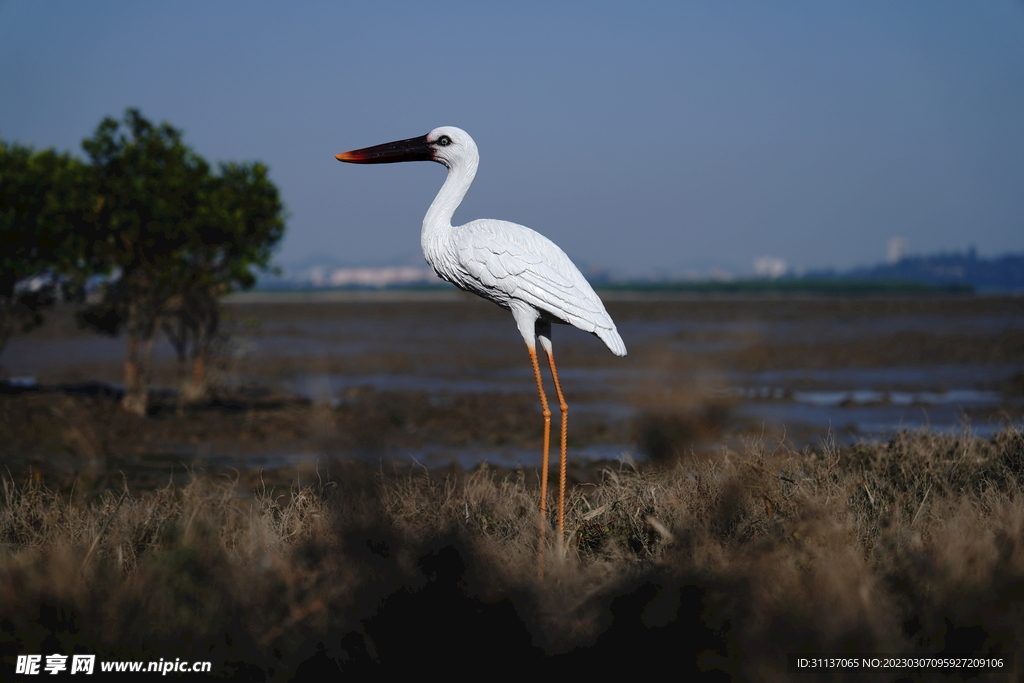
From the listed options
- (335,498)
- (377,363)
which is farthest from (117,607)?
(377,363)

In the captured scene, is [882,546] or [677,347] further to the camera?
[677,347]

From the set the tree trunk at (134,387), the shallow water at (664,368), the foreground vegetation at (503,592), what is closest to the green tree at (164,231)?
the tree trunk at (134,387)

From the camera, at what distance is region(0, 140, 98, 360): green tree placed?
1284 cm

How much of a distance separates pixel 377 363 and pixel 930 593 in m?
21.6

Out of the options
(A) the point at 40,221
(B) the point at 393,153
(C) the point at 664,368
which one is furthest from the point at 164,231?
(C) the point at 664,368

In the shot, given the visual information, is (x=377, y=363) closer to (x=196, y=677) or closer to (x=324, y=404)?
(x=324, y=404)

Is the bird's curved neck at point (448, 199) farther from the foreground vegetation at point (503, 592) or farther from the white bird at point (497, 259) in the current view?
the foreground vegetation at point (503, 592)

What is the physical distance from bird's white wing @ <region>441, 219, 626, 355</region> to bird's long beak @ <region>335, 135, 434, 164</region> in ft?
1.76

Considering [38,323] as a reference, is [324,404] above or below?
below

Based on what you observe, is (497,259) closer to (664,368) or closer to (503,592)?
(503,592)

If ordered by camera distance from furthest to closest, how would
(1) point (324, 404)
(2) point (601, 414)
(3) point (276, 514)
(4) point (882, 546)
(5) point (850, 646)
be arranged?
1. (1) point (324, 404)
2. (2) point (601, 414)
3. (3) point (276, 514)
4. (4) point (882, 546)
5. (5) point (850, 646)

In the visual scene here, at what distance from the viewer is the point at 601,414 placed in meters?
15.1

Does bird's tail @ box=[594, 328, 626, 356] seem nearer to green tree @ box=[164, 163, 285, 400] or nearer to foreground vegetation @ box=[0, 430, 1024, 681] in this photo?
foreground vegetation @ box=[0, 430, 1024, 681]

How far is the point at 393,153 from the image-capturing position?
5312 millimetres
